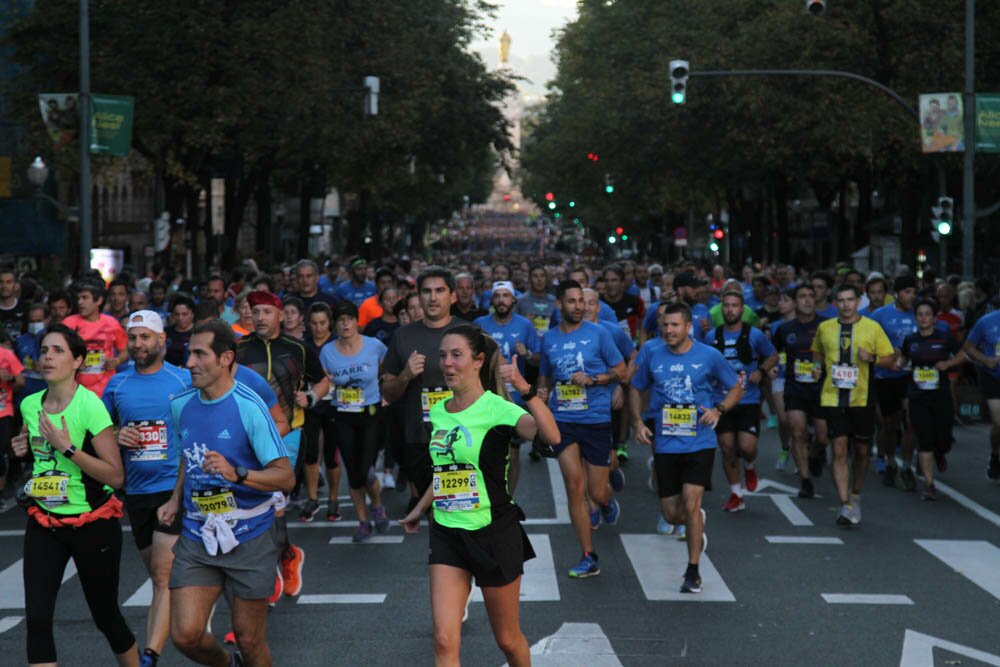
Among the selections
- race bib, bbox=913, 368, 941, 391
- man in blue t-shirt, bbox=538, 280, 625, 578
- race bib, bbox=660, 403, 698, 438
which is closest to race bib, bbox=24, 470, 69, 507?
race bib, bbox=660, 403, 698, 438

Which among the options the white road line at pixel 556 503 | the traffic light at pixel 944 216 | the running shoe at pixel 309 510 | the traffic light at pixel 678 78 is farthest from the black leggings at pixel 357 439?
the traffic light at pixel 944 216

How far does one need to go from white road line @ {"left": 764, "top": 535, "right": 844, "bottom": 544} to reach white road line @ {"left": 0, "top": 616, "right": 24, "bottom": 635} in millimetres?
5394

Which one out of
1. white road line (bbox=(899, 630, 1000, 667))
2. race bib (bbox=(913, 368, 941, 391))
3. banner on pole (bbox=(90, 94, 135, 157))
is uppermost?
banner on pole (bbox=(90, 94, 135, 157))

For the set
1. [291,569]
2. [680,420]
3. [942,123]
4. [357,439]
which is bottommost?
[291,569]

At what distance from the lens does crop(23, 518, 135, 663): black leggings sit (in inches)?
294

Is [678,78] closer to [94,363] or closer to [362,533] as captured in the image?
[94,363]

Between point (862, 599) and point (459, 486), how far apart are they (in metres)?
4.17

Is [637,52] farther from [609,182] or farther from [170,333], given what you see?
[170,333]

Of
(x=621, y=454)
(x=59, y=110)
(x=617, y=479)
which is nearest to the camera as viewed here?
(x=617, y=479)

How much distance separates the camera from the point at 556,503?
14875 millimetres

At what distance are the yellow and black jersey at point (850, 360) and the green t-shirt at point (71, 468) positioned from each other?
7.46 metres

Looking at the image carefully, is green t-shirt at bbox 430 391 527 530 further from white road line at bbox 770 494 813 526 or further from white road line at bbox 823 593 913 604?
white road line at bbox 770 494 813 526

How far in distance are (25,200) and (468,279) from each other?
30701 millimetres

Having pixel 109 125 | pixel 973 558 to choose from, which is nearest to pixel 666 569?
pixel 973 558
